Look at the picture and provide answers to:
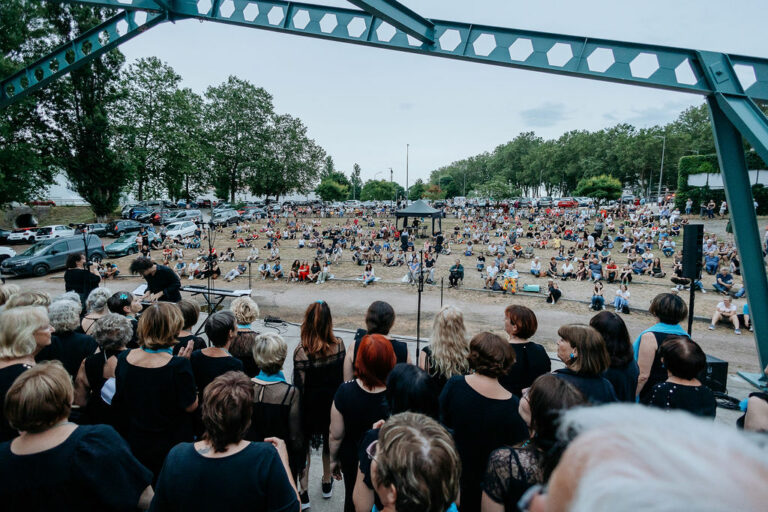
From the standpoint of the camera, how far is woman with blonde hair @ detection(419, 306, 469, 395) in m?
2.95

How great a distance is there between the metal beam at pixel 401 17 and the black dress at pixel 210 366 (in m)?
3.94

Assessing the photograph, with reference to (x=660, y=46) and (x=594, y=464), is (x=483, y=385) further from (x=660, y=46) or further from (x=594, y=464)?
(x=660, y=46)

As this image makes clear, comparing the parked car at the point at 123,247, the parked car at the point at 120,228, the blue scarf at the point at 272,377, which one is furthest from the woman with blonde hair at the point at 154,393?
the parked car at the point at 120,228

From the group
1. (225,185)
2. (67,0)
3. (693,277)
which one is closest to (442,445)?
(693,277)

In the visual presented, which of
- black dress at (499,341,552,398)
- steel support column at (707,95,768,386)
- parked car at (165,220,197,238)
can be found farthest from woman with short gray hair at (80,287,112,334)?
parked car at (165,220,197,238)

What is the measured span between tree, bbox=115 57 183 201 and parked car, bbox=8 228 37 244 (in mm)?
7566

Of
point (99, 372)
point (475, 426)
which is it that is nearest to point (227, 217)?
point (99, 372)

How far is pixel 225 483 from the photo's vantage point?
1.69 metres

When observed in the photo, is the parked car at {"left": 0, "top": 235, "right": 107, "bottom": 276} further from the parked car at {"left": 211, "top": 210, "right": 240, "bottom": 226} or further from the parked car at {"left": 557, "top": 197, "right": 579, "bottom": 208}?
the parked car at {"left": 557, "top": 197, "right": 579, "bottom": 208}

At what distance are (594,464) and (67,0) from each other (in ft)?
29.1

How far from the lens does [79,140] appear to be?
88.4 ft

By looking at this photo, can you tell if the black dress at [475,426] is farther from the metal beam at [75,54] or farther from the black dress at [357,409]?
the metal beam at [75,54]

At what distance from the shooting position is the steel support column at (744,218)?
14.6 feet

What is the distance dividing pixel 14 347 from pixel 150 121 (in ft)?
125
